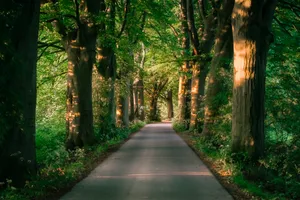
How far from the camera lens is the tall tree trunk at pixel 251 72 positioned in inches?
450

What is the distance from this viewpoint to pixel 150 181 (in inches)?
374

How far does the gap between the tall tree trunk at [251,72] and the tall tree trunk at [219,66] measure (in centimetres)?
404

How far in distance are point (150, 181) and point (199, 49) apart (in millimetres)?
15040

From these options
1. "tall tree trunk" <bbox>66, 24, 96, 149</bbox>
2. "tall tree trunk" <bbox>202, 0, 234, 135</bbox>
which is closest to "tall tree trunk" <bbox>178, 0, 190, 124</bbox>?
"tall tree trunk" <bbox>202, 0, 234, 135</bbox>

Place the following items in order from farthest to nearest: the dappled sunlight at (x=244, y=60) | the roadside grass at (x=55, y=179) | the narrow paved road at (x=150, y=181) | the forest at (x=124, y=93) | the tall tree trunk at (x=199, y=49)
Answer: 1. the tall tree trunk at (x=199, y=49)
2. the dappled sunlight at (x=244, y=60)
3. the forest at (x=124, y=93)
4. the narrow paved road at (x=150, y=181)
5. the roadside grass at (x=55, y=179)

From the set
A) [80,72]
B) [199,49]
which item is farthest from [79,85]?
[199,49]

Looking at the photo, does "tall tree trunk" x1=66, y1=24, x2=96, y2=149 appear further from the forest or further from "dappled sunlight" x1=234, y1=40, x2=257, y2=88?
"dappled sunlight" x1=234, y1=40, x2=257, y2=88

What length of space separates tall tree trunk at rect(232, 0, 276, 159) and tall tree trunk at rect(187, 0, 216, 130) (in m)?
9.21

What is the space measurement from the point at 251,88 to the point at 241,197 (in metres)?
4.44

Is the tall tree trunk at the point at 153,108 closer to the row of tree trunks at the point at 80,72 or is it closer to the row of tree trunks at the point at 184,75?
the row of tree trunks at the point at 184,75

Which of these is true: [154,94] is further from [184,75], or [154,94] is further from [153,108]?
[184,75]

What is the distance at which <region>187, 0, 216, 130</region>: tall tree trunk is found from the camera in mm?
22172

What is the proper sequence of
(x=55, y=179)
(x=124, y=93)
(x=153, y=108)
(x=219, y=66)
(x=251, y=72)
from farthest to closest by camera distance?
1. (x=153, y=108)
2. (x=124, y=93)
3. (x=219, y=66)
4. (x=251, y=72)
5. (x=55, y=179)

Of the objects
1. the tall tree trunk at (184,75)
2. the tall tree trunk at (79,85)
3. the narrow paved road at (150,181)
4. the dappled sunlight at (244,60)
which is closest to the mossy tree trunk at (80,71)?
the tall tree trunk at (79,85)
